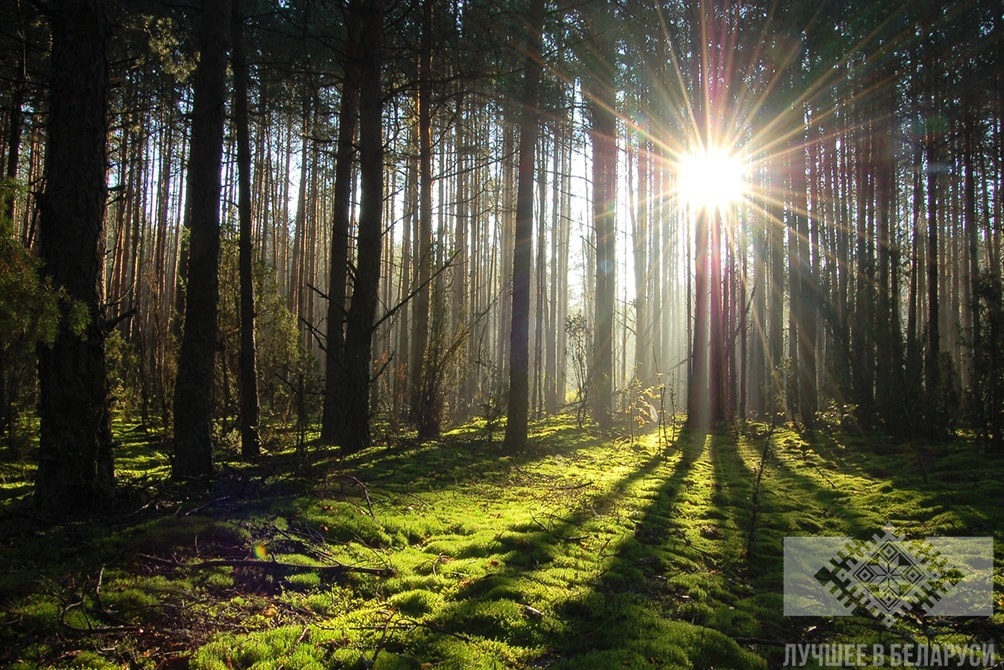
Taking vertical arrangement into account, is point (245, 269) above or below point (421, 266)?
below

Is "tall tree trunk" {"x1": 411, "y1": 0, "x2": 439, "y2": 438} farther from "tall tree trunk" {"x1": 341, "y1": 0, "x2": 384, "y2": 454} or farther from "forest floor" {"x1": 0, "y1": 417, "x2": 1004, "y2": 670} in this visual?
"forest floor" {"x1": 0, "y1": 417, "x2": 1004, "y2": 670}

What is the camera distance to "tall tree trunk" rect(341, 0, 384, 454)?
7.71 m

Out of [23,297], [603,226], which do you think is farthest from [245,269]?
[603,226]

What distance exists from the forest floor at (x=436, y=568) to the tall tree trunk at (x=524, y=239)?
220cm

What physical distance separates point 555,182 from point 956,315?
52.8 ft

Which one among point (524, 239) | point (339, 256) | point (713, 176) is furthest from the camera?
point (713, 176)

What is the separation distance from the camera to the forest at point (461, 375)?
129 inches

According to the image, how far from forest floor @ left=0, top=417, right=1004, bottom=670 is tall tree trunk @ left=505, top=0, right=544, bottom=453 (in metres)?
2.20

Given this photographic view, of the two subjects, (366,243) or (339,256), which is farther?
(339,256)

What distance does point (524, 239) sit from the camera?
360 inches

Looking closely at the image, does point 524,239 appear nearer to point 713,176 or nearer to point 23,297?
point 713,176

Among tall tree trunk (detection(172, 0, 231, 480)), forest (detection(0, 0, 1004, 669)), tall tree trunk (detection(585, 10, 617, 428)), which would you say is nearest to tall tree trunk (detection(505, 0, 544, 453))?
forest (detection(0, 0, 1004, 669))

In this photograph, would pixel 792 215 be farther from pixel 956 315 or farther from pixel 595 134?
pixel 956 315

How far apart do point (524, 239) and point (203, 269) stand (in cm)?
501
